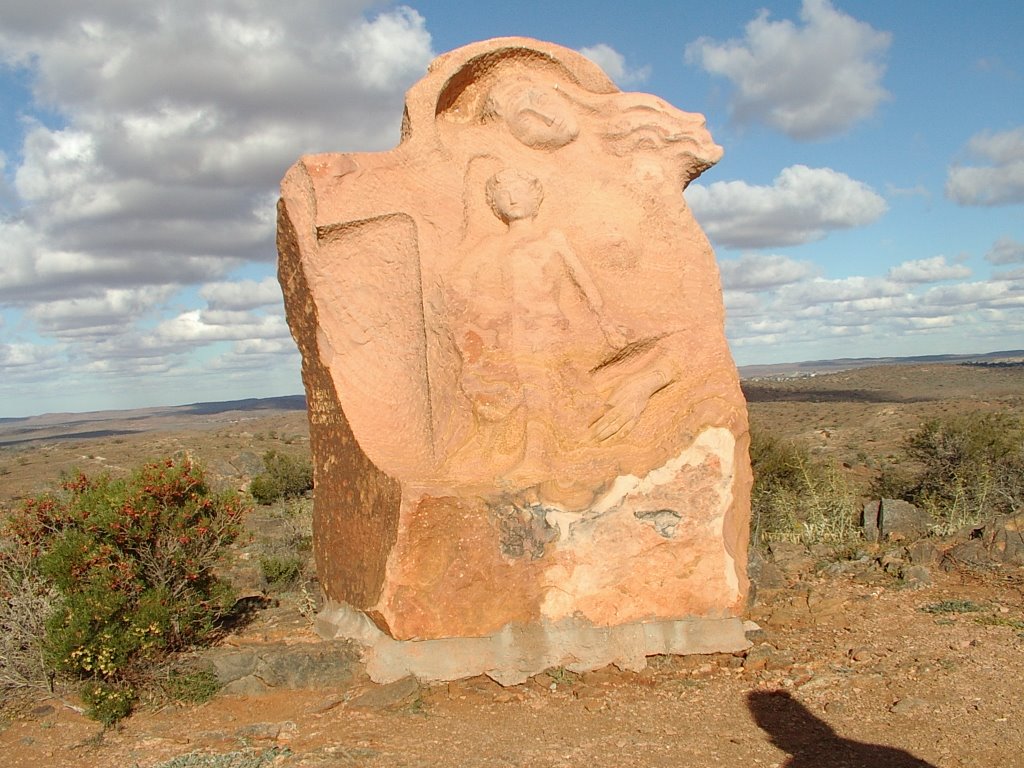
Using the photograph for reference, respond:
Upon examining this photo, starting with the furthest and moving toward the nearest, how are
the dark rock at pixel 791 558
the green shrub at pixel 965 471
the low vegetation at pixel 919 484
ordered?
the green shrub at pixel 965 471 < the low vegetation at pixel 919 484 < the dark rock at pixel 791 558

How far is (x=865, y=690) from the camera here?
4.82 meters

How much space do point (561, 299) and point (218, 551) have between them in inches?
112

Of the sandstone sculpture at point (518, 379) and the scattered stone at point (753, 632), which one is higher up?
the sandstone sculpture at point (518, 379)

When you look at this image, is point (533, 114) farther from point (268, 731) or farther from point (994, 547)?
Answer: point (994, 547)

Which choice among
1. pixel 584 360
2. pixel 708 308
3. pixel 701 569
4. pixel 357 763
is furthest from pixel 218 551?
pixel 708 308

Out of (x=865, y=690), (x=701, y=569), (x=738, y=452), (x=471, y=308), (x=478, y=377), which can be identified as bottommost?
(x=865, y=690)

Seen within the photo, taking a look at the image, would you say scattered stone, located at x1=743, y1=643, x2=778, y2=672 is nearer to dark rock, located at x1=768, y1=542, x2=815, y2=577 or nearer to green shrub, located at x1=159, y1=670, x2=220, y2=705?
dark rock, located at x1=768, y1=542, x2=815, y2=577

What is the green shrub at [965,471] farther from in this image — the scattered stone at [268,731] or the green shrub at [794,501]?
the scattered stone at [268,731]

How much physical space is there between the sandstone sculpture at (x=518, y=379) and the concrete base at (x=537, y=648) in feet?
0.04

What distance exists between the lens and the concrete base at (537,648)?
5.14 m

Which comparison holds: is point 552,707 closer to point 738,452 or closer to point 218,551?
point 738,452

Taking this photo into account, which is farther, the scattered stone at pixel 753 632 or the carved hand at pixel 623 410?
the scattered stone at pixel 753 632

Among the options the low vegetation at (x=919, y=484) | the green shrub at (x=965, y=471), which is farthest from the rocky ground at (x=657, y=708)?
the green shrub at (x=965, y=471)

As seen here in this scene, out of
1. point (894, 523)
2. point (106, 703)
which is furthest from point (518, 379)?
point (894, 523)
